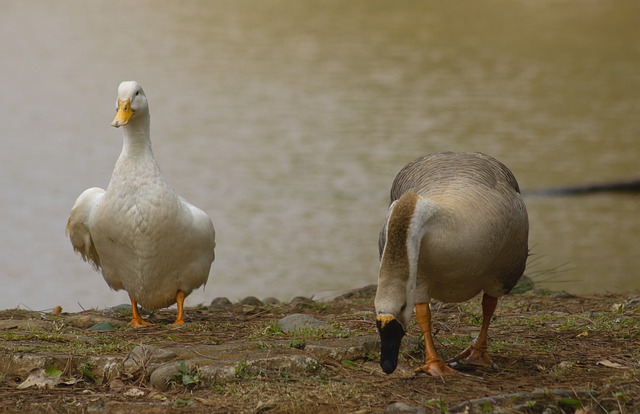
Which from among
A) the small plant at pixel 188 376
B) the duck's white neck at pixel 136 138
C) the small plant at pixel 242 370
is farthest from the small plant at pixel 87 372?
the duck's white neck at pixel 136 138

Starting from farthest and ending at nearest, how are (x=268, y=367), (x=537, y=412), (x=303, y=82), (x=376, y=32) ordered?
(x=376, y=32) < (x=303, y=82) < (x=268, y=367) < (x=537, y=412)

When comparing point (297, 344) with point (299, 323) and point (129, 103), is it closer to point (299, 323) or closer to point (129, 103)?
point (299, 323)

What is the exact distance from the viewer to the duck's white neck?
6293 mm

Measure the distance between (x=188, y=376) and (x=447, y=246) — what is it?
4.44 feet

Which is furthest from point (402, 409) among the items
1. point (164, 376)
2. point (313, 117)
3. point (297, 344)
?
point (313, 117)

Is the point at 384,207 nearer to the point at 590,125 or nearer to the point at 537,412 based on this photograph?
the point at 590,125

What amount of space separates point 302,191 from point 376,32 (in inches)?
421

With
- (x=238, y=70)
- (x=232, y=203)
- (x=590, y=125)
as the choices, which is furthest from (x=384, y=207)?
(x=238, y=70)

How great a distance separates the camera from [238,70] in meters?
20.6

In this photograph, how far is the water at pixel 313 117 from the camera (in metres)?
11.8

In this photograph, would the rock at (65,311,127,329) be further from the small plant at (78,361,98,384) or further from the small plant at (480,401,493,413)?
the small plant at (480,401,493,413)

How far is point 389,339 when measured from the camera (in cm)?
423

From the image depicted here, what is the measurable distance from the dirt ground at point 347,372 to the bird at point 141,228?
285 millimetres

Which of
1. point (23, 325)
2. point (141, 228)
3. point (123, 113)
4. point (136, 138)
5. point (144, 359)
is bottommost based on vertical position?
point (144, 359)
